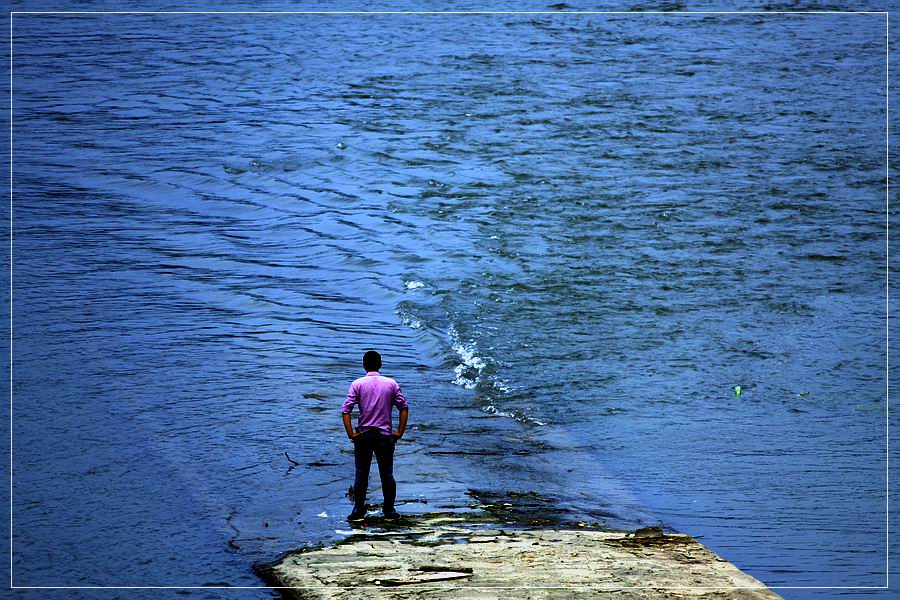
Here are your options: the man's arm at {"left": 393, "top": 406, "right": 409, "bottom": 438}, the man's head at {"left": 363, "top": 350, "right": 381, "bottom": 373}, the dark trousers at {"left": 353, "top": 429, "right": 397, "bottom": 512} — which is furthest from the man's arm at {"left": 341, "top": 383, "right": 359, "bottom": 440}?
the man's arm at {"left": 393, "top": 406, "right": 409, "bottom": 438}

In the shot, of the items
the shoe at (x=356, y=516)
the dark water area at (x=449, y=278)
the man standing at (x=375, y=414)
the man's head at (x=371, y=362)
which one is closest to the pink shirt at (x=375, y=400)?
the man standing at (x=375, y=414)

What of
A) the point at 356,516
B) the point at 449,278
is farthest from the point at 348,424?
the point at 449,278

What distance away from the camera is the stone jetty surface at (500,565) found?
31.9ft

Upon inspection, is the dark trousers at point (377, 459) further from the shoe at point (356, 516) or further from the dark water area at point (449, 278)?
the dark water area at point (449, 278)

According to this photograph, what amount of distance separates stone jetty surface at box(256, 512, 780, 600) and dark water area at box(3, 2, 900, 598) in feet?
1.45

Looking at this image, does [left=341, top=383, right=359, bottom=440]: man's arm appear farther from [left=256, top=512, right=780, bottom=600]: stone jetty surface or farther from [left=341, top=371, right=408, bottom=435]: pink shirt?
[left=256, top=512, right=780, bottom=600]: stone jetty surface

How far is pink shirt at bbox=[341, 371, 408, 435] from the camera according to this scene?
A: 1061cm

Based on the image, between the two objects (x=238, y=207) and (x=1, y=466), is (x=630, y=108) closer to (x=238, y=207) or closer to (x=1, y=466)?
(x=238, y=207)

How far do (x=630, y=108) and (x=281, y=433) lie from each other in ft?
62.4

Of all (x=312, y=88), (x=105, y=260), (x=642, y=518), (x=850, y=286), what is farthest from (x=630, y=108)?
(x=642, y=518)

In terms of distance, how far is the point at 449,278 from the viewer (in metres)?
21.2

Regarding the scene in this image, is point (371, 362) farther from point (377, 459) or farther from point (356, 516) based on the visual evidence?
point (356, 516)

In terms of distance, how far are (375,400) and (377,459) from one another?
2.00ft

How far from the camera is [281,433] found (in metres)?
14.3
